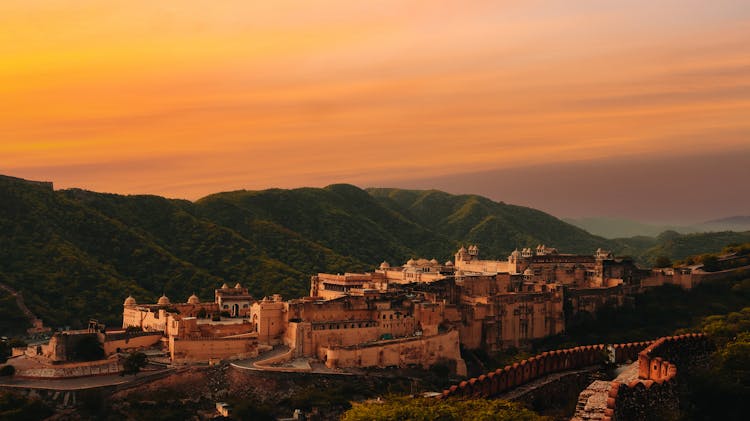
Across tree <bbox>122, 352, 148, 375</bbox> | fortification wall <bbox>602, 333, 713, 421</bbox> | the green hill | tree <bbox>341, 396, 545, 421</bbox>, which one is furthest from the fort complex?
the green hill

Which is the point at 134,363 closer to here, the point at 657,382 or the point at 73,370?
the point at 73,370

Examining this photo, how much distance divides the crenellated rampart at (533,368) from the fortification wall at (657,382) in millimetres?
1564

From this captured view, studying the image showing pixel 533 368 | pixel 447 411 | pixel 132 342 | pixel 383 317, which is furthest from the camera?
pixel 383 317

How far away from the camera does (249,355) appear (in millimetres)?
51000

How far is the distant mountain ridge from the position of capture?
6931 centimetres

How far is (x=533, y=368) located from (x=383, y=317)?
126 ft

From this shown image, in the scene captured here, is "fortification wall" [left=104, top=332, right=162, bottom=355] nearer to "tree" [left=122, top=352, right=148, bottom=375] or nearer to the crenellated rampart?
"tree" [left=122, top=352, right=148, bottom=375]

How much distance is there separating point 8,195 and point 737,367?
245ft

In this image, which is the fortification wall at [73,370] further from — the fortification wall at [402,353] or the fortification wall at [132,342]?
the fortification wall at [402,353]

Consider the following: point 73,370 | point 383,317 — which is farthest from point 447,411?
point 383,317

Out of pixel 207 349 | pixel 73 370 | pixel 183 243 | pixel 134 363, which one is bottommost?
pixel 73 370

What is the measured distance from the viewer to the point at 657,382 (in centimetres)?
1348

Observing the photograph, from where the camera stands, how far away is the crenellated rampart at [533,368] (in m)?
15.0

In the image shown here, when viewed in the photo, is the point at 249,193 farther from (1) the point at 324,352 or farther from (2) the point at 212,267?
(1) the point at 324,352
